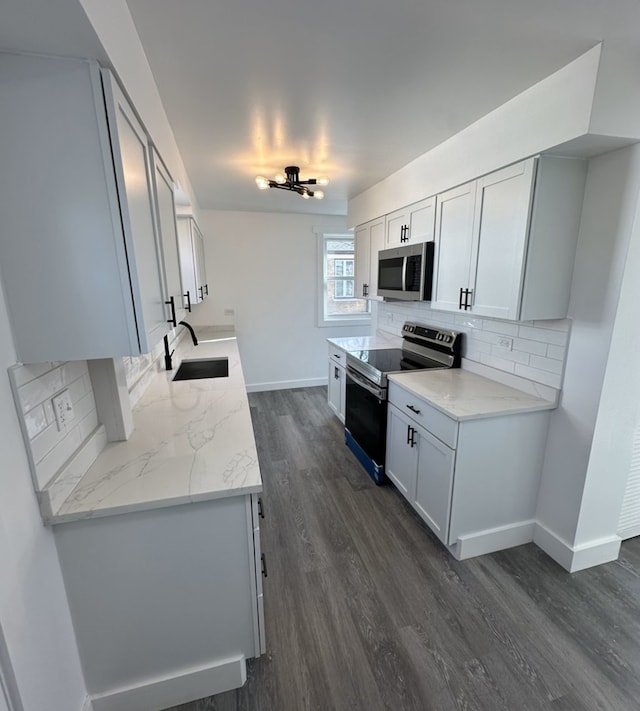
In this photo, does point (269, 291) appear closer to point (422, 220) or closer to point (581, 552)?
point (422, 220)

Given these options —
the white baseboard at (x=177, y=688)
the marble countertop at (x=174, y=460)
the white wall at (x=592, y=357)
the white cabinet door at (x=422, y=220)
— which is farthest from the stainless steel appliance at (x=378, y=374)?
the white baseboard at (x=177, y=688)

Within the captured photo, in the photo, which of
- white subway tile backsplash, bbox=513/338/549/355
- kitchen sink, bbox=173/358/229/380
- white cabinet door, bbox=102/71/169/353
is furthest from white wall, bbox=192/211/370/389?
white cabinet door, bbox=102/71/169/353

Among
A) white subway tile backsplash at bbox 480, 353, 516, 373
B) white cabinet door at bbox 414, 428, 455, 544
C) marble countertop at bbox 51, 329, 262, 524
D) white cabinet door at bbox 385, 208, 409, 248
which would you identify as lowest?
white cabinet door at bbox 414, 428, 455, 544

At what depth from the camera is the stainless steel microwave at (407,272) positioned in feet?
8.39

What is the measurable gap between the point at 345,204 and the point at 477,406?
10.2 feet

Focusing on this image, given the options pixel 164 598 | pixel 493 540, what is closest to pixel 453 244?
pixel 493 540

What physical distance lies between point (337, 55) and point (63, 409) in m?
1.71

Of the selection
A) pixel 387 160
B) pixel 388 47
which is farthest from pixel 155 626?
pixel 387 160

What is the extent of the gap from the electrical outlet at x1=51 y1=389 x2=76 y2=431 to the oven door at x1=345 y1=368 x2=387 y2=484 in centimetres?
188

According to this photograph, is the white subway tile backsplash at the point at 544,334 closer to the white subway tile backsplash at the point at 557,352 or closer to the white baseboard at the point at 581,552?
the white subway tile backsplash at the point at 557,352

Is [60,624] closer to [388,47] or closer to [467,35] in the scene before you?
[388,47]

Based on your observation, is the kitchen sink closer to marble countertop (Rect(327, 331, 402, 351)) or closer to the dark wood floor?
marble countertop (Rect(327, 331, 402, 351))

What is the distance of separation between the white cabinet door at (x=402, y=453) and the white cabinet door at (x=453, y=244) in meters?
0.86

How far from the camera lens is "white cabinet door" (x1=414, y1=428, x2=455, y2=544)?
1.93 m
